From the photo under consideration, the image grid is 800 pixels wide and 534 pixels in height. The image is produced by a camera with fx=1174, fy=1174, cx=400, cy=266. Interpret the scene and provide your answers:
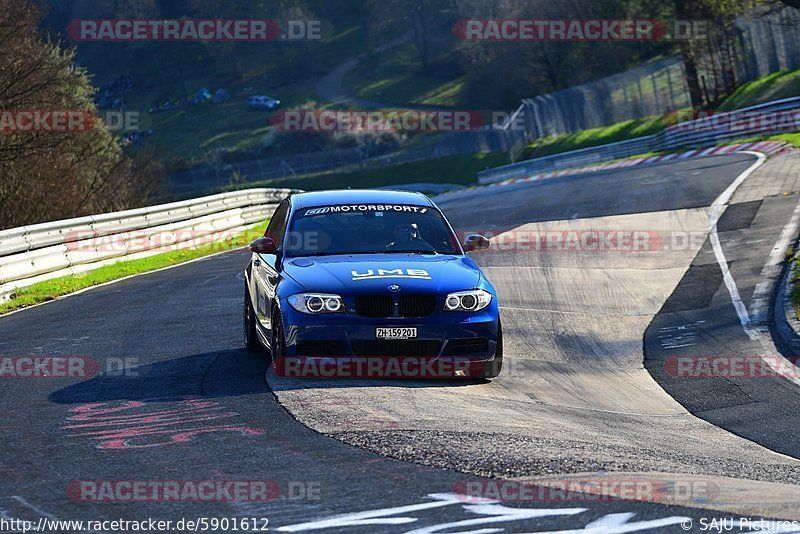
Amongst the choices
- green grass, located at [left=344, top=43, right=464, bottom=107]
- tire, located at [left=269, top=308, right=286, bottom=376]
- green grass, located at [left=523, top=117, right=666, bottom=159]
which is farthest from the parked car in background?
tire, located at [left=269, top=308, right=286, bottom=376]

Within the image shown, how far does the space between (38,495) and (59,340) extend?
7.07 metres

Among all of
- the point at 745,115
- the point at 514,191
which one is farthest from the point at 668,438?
the point at 745,115

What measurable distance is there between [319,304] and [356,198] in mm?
1941

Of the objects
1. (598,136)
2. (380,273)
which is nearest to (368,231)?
(380,273)

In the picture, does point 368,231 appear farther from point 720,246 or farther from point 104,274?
point 104,274

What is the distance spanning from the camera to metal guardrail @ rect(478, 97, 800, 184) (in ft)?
123

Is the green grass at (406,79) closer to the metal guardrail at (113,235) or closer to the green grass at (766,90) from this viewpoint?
the green grass at (766,90)

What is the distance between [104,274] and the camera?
20.3 metres

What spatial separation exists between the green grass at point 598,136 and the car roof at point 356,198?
39538 millimetres

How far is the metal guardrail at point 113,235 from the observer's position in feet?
58.8

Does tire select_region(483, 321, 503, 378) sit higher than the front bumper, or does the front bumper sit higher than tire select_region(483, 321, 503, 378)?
the front bumper

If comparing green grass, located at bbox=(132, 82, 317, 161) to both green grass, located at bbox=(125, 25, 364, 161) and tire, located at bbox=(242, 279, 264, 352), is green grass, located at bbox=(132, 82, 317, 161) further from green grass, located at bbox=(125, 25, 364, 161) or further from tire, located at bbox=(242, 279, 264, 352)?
tire, located at bbox=(242, 279, 264, 352)

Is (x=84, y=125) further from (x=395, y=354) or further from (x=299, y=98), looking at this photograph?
(x=299, y=98)

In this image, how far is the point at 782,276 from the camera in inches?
619
